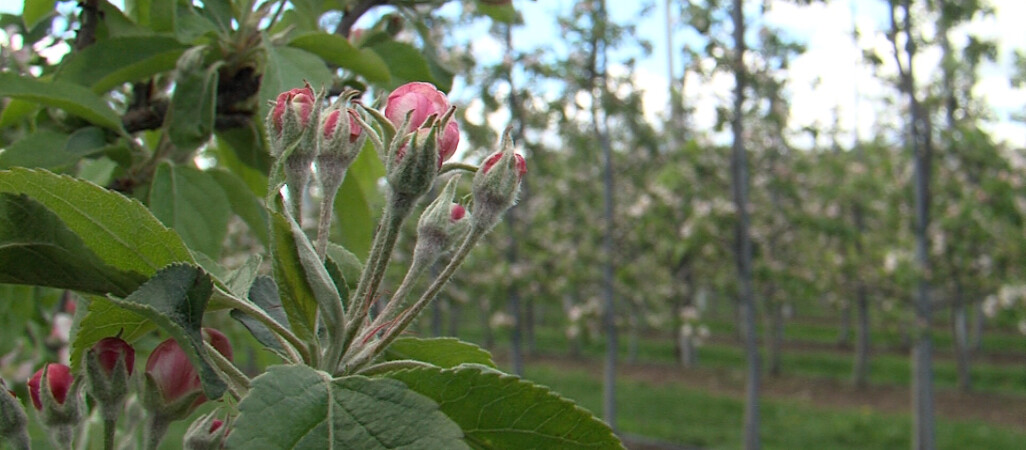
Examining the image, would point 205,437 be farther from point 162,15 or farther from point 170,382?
point 162,15

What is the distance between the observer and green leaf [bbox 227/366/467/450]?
538mm

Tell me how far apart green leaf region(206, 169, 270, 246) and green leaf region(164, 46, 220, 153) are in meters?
0.12

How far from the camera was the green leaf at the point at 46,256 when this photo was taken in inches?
24.7

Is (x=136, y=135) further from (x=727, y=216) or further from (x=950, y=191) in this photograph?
(x=950, y=191)

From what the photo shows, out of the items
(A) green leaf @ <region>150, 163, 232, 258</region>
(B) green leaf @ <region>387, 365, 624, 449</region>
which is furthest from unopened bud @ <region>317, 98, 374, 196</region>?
(A) green leaf @ <region>150, 163, 232, 258</region>

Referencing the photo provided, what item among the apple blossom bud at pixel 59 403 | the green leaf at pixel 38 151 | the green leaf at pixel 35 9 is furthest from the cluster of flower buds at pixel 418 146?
the green leaf at pixel 35 9

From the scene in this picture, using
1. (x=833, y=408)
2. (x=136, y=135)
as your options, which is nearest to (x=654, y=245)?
(x=833, y=408)

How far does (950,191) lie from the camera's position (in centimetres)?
1041

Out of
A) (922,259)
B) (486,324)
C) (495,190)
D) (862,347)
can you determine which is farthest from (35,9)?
(486,324)

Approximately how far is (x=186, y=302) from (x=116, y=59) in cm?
68

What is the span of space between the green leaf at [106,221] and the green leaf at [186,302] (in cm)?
7

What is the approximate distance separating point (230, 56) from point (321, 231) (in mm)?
662

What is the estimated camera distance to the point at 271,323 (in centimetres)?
70

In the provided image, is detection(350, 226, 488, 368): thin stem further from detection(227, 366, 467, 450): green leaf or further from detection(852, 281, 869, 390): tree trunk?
detection(852, 281, 869, 390): tree trunk
